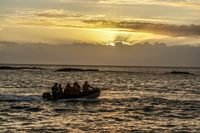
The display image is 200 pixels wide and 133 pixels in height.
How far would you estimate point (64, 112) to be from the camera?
80.7 feet

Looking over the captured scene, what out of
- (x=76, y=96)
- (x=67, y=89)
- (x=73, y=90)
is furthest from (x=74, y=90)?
(x=67, y=89)

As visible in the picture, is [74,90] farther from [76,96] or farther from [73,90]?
[76,96]

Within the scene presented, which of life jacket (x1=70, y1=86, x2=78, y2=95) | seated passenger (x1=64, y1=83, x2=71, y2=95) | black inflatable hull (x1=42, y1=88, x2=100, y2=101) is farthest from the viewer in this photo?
life jacket (x1=70, y1=86, x2=78, y2=95)

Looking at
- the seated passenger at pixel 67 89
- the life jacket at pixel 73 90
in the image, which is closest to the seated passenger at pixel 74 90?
the life jacket at pixel 73 90

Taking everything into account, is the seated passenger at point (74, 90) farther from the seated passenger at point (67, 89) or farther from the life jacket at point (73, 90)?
the seated passenger at point (67, 89)

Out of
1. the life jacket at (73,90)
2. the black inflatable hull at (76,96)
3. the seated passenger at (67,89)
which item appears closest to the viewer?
the black inflatable hull at (76,96)

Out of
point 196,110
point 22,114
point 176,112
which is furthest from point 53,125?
point 196,110

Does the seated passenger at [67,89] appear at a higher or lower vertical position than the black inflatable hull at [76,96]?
higher

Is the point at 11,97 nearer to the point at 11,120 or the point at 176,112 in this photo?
the point at 11,120

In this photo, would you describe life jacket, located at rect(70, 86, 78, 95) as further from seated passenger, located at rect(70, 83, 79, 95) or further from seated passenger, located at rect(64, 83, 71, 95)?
seated passenger, located at rect(64, 83, 71, 95)

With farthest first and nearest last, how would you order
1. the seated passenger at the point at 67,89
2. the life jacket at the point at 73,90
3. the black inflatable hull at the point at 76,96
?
the life jacket at the point at 73,90, the seated passenger at the point at 67,89, the black inflatable hull at the point at 76,96

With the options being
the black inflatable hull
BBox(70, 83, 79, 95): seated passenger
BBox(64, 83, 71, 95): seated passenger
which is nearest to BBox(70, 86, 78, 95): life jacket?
BBox(70, 83, 79, 95): seated passenger

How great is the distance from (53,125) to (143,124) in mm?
6206

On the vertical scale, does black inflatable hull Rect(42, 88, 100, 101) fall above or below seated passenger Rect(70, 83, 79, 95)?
below
